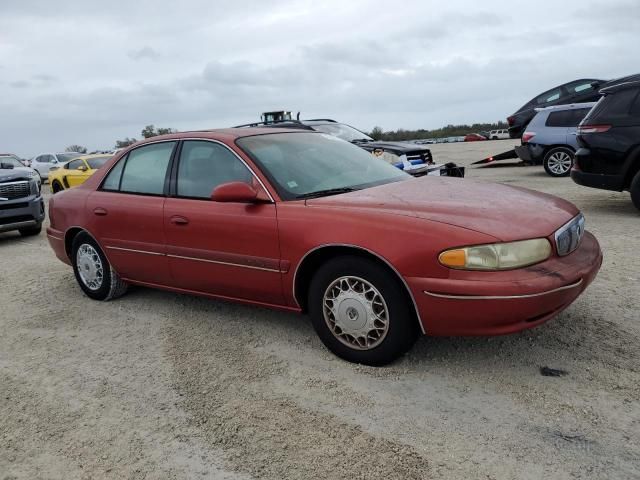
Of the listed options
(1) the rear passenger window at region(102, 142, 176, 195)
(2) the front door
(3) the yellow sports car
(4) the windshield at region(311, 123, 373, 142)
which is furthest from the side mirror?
(3) the yellow sports car

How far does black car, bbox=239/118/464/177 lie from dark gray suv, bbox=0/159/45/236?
4.32 meters

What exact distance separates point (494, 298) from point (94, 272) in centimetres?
373

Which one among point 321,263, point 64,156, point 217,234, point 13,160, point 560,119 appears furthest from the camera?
point 64,156

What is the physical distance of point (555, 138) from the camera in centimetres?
1257

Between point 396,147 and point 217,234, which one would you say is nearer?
point 217,234

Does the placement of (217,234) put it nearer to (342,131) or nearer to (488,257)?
(488,257)

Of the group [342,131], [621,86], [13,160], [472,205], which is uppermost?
[621,86]

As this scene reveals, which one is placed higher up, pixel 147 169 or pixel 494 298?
pixel 147 169

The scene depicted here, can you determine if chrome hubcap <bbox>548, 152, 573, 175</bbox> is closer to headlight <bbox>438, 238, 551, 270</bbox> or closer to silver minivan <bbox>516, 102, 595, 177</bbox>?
silver minivan <bbox>516, 102, 595, 177</bbox>

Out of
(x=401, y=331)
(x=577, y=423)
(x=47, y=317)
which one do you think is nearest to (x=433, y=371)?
(x=401, y=331)

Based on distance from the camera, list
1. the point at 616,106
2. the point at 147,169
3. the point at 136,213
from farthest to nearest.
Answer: the point at 616,106 < the point at 147,169 < the point at 136,213

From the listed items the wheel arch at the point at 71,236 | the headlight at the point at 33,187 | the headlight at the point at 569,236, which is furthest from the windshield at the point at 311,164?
the headlight at the point at 33,187

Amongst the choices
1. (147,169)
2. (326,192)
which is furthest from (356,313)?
(147,169)

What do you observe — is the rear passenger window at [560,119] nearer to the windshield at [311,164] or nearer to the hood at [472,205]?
the windshield at [311,164]
